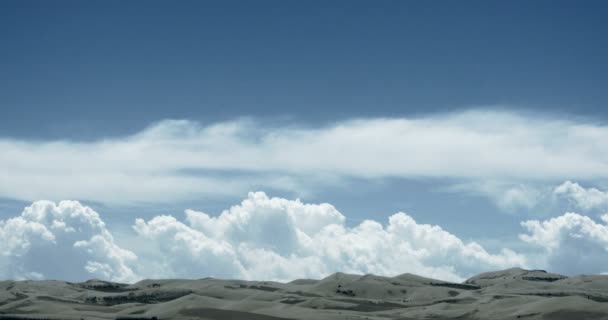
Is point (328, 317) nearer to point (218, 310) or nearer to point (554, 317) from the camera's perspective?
point (218, 310)

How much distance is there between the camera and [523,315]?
182 metres

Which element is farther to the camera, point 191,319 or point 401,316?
point 401,316

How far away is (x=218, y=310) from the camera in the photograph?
641 feet

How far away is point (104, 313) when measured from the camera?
196 metres

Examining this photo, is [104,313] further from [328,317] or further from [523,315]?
[523,315]

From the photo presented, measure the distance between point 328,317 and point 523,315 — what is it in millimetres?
49739

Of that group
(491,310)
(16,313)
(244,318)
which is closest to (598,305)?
(491,310)

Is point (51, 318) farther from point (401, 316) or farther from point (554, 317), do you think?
point (554, 317)

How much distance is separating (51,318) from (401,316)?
91.5 m

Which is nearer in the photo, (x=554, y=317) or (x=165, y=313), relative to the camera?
(x=554, y=317)

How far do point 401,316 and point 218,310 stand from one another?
49752mm

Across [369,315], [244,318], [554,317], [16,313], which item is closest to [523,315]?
[554,317]

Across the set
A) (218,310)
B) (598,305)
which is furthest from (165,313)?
(598,305)

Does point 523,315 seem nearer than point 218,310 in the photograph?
Yes
